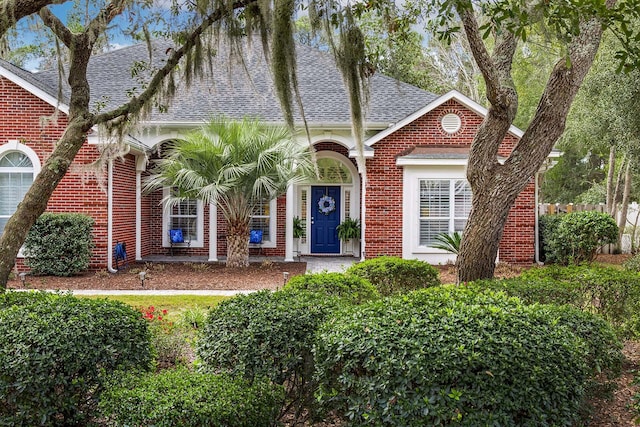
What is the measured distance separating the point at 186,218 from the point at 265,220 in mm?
2114

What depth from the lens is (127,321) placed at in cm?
415

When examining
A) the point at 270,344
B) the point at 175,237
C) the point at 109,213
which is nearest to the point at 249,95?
the point at 175,237

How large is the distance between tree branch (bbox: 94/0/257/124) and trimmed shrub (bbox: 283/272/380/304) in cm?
259

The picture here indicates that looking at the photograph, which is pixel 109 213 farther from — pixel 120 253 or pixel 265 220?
pixel 265 220

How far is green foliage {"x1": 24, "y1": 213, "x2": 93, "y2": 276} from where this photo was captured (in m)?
11.9

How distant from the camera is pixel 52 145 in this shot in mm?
12484

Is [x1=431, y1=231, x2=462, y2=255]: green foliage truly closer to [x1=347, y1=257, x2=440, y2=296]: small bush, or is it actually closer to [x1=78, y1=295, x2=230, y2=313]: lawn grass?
[x1=347, y1=257, x2=440, y2=296]: small bush

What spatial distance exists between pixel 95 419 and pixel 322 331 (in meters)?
1.69

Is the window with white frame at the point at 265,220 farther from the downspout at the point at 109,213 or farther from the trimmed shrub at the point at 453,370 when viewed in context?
the trimmed shrub at the point at 453,370

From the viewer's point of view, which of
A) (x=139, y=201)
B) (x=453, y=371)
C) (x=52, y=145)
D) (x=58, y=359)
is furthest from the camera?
(x=139, y=201)

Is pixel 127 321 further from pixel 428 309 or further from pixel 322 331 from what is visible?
pixel 428 309

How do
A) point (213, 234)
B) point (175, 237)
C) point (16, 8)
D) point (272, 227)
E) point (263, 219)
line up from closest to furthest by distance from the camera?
point (16, 8) → point (213, 234) → point (175, 237) → point (272, 227) → point (263, 219)

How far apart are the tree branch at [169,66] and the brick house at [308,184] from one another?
4869 millimetres

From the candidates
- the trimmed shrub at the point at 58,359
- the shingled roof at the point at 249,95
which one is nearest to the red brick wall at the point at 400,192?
the shingled roof at the point at 249,95
